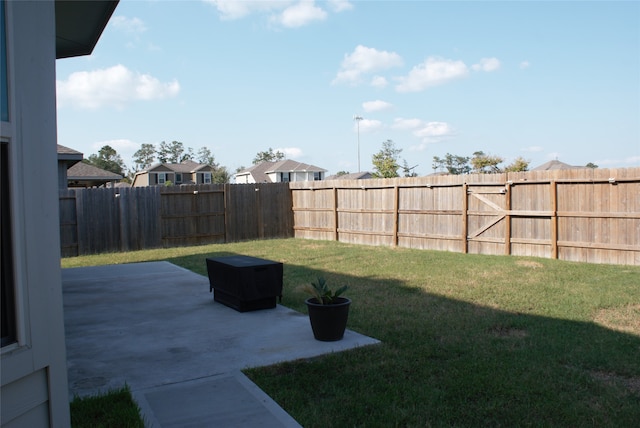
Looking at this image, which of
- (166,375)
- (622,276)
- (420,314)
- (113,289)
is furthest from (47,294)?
(622,276)

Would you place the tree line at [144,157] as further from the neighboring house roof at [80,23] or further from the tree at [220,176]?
the neighboring house roof at [80,23]

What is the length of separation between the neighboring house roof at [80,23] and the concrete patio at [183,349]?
3.79m

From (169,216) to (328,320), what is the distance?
40.9ft

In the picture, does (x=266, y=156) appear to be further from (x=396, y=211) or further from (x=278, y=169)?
(x=396, y=211)

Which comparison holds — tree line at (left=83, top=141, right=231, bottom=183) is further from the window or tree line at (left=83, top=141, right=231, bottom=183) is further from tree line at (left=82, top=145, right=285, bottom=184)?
the window

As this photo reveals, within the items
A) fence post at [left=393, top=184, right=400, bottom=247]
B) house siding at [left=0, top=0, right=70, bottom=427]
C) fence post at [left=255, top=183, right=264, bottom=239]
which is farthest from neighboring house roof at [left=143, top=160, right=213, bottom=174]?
house siding at [left=0, top=0, right=70, bottom=427]

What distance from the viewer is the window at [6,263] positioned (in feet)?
7.02

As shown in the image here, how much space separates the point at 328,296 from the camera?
564 cm

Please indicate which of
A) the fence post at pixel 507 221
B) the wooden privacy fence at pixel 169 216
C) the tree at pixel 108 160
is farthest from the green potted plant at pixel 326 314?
the tree at pixel 108 160

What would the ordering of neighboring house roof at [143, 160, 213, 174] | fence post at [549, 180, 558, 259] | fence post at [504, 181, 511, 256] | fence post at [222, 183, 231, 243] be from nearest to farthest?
1. fence post at [549, 180, 558, 259]
2. fence post at [504, 181, 511, 256]
3. fence post at [222, 183, 231, 243]
4. neighboring house roof at [143, 160, 213, 174]

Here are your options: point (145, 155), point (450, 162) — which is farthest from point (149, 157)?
point (450, 162)

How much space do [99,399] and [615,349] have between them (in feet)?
15.8

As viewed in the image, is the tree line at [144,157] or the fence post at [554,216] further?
the tree line at [144,157]

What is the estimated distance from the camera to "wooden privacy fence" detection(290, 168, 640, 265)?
10484 millimetres
